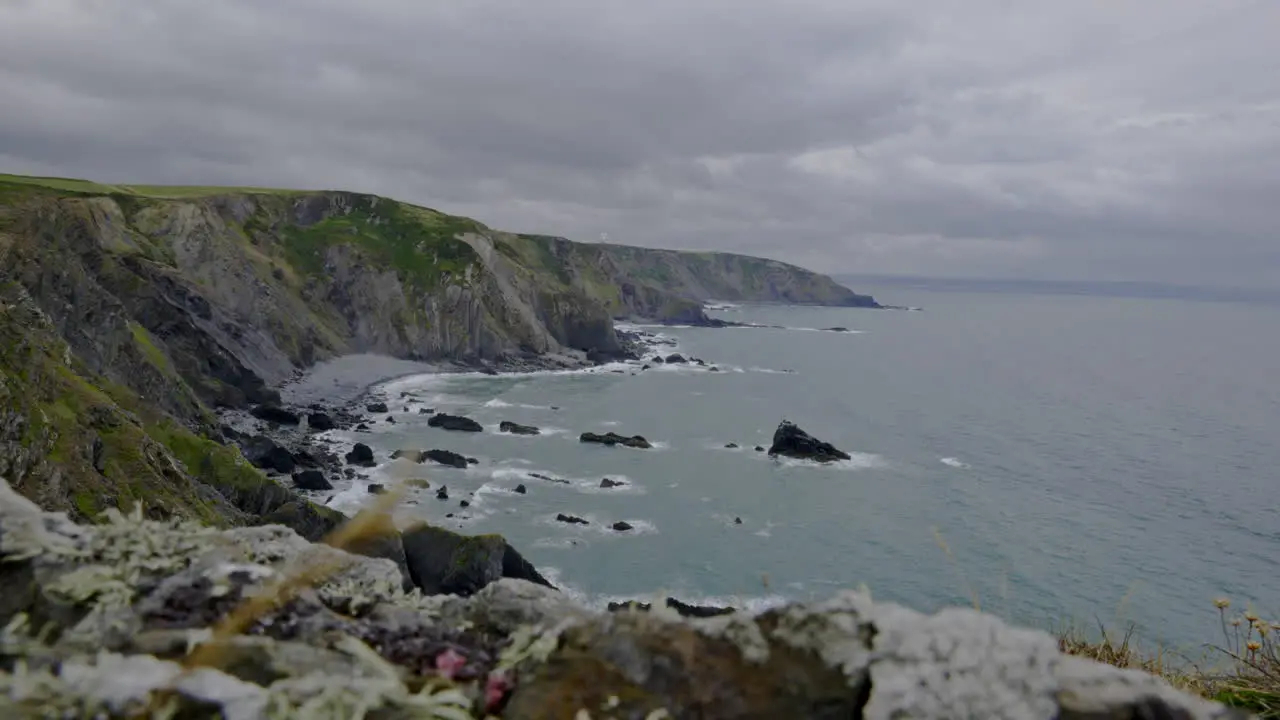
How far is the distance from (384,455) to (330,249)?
72.2 m

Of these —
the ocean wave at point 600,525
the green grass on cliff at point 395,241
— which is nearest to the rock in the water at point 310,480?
the ocean wave at point 600,525

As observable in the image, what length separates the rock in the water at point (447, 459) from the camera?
57.5 meters

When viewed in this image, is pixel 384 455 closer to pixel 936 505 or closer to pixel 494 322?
pixel 936 505

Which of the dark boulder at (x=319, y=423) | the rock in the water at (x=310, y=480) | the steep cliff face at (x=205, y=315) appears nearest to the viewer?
the steep cliff face at (x=205, y=315)

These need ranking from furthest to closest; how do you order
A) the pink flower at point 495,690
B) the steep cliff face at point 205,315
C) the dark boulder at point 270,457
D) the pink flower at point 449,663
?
the dark boulder at point 270,457 < the steep cliff face at point 205,315 < the pink flower at point 449,663 < the pink flower at point 495,690

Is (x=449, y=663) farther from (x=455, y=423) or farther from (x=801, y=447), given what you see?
(x=455, y=423)

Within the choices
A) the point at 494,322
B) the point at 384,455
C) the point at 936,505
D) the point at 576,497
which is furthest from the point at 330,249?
the point at 936,505

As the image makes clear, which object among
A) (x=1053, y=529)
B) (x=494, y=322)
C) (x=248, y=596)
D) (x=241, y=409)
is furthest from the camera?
(x=494, y=322)

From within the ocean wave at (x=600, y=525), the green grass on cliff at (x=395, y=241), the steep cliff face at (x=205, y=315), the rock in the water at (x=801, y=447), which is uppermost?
the green grass on cliff at (x=395, y=241)

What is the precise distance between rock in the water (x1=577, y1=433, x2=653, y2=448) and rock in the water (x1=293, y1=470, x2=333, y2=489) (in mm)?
25063

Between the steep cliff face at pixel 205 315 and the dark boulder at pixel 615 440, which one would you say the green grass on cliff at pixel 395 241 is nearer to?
the steep cliff face at pixel 205 315

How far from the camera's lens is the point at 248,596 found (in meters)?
3.16

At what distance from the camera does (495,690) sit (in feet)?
9.30

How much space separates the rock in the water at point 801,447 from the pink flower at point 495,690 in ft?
209
